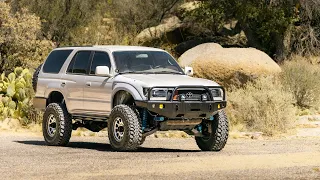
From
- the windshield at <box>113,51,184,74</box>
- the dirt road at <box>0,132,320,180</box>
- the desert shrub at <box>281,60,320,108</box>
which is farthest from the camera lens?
the desert shrub at <box>281,60,320,108</box>

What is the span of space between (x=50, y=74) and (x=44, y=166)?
4.43m

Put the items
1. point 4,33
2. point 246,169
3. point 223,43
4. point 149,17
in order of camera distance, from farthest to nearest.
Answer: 1. point 149,17
2. point 223,43
3. point 4,33
4. point 246,169

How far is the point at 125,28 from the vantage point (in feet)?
125

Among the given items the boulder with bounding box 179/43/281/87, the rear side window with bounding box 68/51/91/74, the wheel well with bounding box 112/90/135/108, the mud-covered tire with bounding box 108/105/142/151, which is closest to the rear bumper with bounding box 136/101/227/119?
the mud-covered tire with bounding box 108/105/142/151

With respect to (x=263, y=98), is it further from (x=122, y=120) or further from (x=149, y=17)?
(x=149, y=17)

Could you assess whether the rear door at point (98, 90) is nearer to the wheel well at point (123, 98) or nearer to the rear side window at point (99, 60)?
the rear side window at point (99, 60)

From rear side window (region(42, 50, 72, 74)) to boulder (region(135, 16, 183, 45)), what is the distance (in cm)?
1965

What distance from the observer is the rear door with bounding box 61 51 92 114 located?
15562mm

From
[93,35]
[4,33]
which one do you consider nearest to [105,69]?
[4,33]

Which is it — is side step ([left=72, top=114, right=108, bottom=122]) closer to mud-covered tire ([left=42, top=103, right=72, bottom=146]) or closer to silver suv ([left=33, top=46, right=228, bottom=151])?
silver suv ([left=33, top=46, right=228, bottom=151])

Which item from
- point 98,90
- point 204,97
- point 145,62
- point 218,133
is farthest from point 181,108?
point 98,90

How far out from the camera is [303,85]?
23719mm

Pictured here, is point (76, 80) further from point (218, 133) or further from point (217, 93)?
point (218, 133)

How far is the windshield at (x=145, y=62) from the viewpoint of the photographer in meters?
15.1
